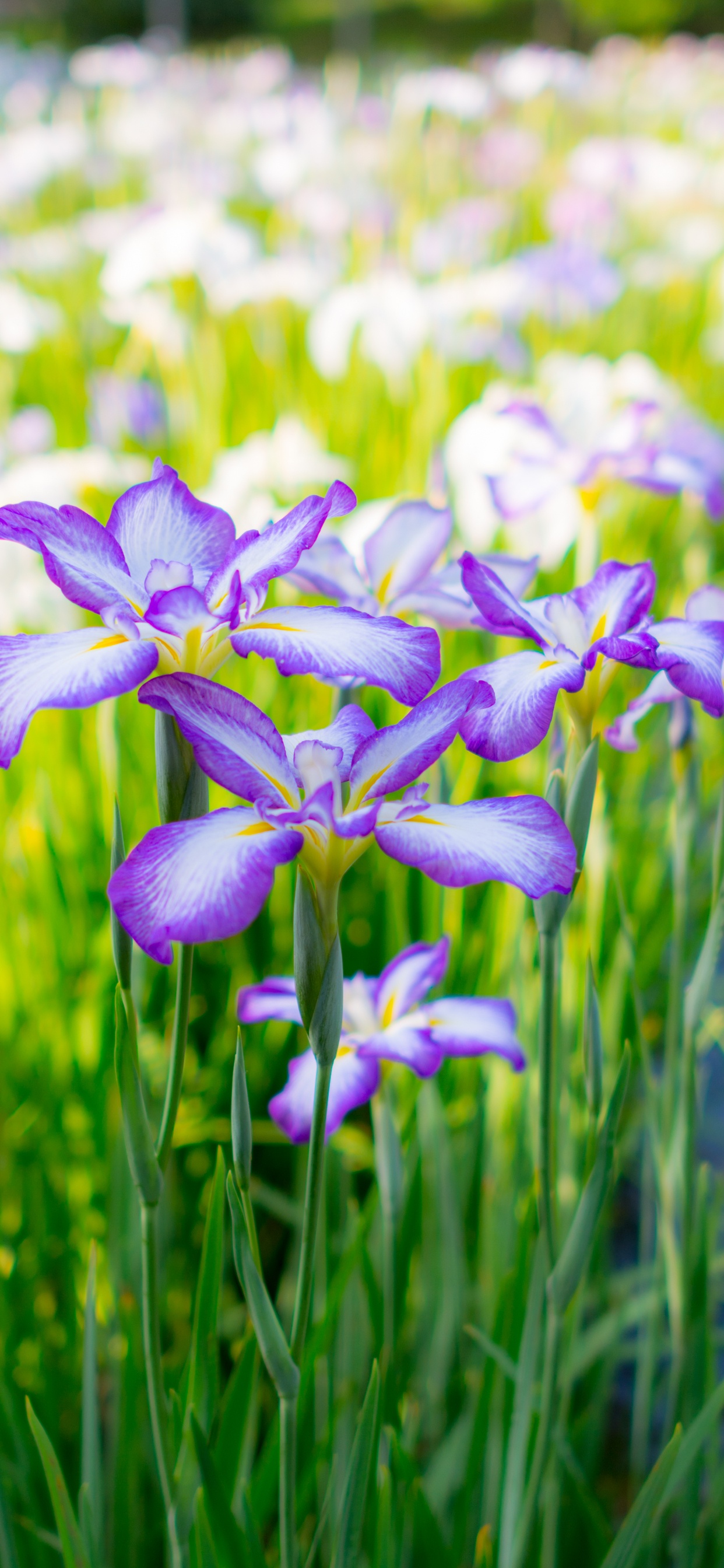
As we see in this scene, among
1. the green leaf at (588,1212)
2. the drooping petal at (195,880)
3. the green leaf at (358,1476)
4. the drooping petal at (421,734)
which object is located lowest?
the green leaf at (358,1476)

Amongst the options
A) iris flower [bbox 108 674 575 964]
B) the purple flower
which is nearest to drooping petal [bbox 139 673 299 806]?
iris flower [bbox 108 674 575 964]

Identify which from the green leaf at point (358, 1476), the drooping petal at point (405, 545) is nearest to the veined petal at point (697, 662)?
the drooping petal at point (405, 545)

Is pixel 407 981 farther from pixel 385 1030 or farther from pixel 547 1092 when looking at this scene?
pixel 547 1092

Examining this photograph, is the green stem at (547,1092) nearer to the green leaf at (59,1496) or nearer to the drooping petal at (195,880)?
the drooping petal at (195,880)

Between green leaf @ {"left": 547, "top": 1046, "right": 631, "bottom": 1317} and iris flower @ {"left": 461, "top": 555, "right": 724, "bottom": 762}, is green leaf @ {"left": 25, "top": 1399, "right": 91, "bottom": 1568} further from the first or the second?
iris flower @ {"left": 461, "top": 555, "right": 724, "bottom": 762}

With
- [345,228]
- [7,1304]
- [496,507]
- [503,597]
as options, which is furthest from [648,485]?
[345,228]

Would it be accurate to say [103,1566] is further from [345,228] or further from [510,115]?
[510,115]
